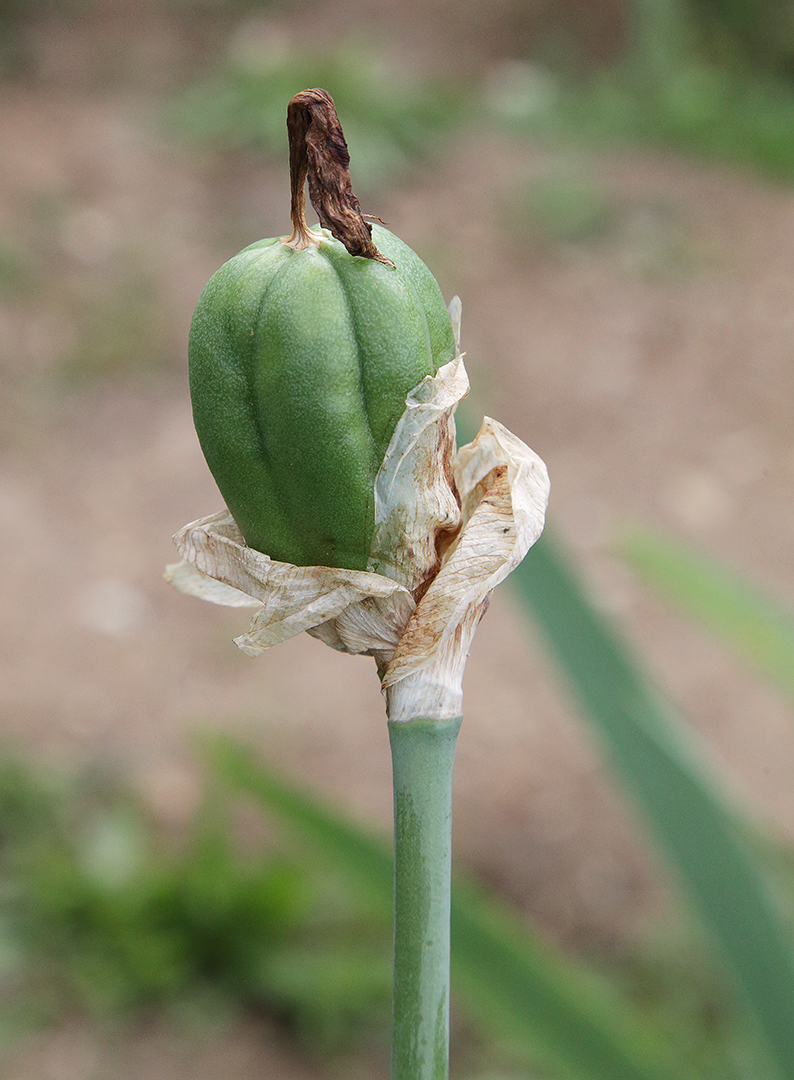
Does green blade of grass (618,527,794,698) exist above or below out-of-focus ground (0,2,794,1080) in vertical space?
above

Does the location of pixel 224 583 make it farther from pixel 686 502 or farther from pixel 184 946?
pixel 686 502

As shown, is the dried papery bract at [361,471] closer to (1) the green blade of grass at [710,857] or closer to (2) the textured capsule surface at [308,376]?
(2) the textured capsule surface at [308,376]

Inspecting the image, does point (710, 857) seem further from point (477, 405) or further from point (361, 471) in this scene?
point (477, 405)

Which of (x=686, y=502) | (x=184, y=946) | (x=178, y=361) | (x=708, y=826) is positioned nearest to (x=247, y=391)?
(x=708, y=826)

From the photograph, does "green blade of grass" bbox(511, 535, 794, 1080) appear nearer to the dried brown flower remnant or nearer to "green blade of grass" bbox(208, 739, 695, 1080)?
"green blade of grass" bbox(208, 739, 695, 1080)

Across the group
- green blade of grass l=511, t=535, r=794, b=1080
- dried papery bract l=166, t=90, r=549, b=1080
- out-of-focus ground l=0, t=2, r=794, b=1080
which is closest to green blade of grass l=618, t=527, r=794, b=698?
out-of-focus ground l=0, t=2, r=794, b=1080
